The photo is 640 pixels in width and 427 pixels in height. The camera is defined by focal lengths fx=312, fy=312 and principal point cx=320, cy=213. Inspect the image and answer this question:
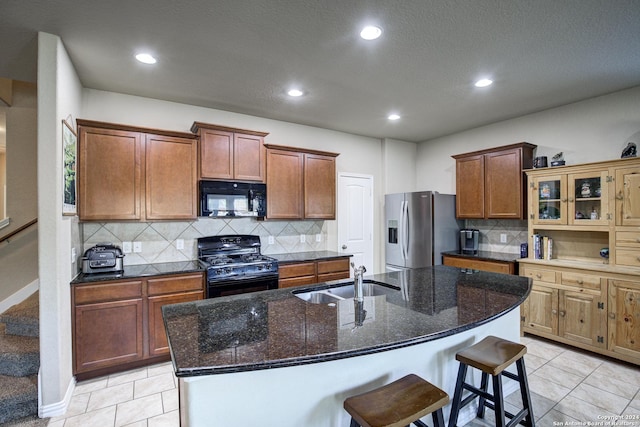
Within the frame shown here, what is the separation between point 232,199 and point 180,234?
730 mm

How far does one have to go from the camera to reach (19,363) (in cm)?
258

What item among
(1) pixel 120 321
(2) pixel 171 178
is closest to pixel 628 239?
(2) pixel 171 178

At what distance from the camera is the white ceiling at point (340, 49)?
6.63ft

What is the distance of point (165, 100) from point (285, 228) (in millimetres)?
2130

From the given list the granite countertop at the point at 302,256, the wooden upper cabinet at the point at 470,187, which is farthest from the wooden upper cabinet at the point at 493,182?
the granite countertop at the point at 302,256

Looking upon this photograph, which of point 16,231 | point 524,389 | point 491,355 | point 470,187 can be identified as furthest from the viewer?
point 470,187

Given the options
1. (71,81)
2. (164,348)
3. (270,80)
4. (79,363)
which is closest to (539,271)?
(270,80)

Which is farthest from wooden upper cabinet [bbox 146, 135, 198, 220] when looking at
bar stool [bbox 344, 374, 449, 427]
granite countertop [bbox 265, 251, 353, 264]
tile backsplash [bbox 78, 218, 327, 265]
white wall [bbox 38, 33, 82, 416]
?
bar stool [bbox 344, 374, 449, 427]

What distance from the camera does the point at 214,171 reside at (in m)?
3.49

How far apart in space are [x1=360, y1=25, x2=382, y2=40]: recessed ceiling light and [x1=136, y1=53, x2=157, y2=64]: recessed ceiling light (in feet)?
5.74

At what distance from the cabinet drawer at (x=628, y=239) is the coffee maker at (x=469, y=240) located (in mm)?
1607

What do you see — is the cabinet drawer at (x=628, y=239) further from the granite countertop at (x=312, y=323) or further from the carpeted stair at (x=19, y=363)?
the carpeted stair at (x=19, y=363)

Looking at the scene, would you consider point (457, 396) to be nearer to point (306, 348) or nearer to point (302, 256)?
point (306, 348)

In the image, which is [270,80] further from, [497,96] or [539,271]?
[539,271]
